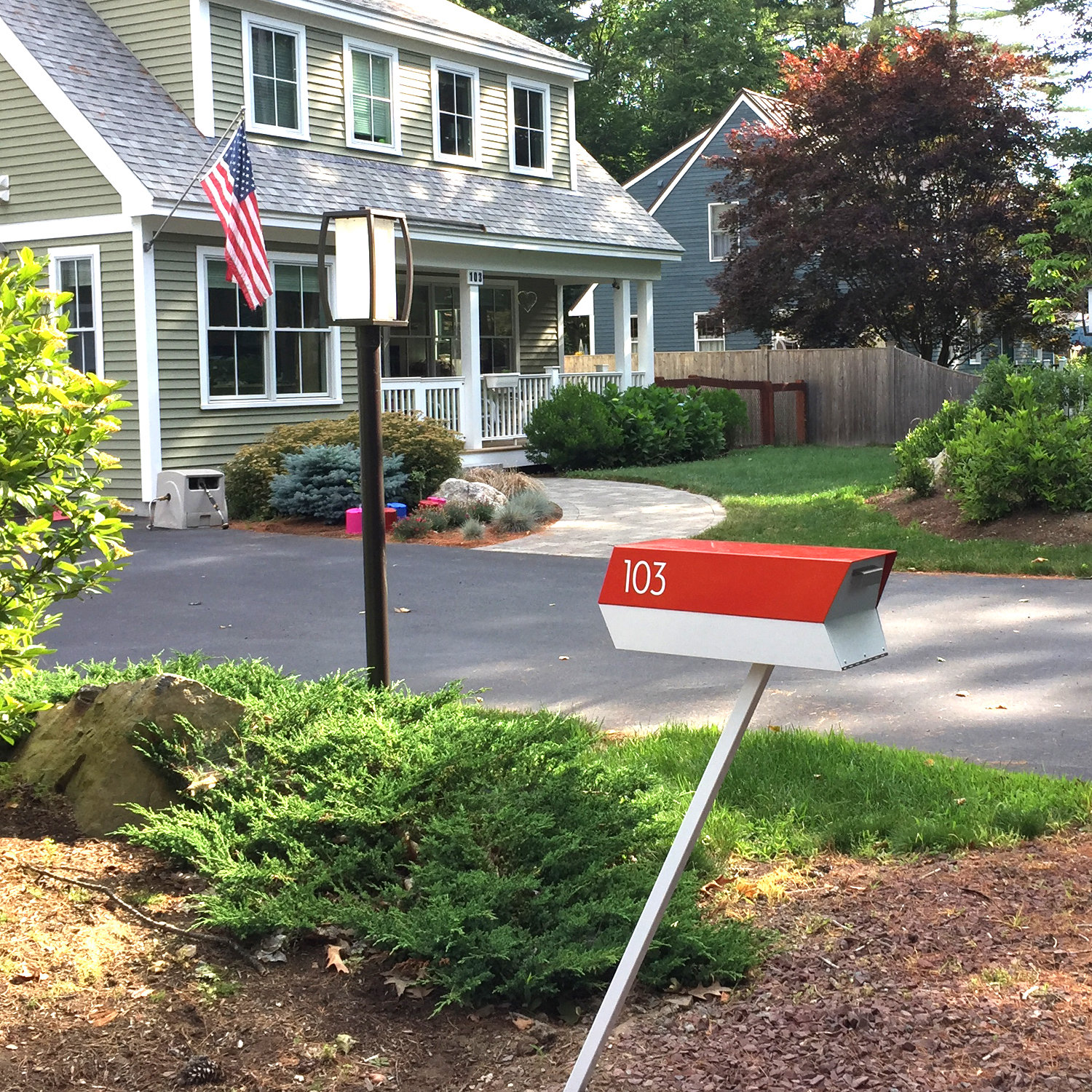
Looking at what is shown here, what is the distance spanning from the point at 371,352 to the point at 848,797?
272cm

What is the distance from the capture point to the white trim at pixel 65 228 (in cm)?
1617

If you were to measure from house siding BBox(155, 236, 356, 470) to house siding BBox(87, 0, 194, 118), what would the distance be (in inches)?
91.2

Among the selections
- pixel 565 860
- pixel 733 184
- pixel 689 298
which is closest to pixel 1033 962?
pixel 565 860

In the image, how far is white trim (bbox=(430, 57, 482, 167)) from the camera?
2144 centimetres

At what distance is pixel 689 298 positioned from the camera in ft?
123

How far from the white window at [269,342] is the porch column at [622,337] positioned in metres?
6.83

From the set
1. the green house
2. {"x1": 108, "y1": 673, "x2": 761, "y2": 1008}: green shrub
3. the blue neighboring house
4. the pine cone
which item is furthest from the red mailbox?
the blue neighboring house

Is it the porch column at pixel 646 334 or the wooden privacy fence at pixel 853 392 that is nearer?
the porch column at pixel 646 334

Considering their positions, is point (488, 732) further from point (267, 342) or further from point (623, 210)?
point (623, 210)

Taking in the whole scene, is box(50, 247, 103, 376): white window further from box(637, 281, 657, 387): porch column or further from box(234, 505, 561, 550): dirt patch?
box(637, 281, 657, 387): porch column

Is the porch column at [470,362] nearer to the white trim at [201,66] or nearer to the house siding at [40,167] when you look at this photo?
the white trim at [201,66]

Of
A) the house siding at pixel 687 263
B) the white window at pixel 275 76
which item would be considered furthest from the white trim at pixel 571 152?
the house siding at pixel 687 263

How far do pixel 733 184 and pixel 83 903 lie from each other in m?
27.7

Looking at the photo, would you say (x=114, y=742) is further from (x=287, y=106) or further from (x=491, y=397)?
(x=491, y=397)
